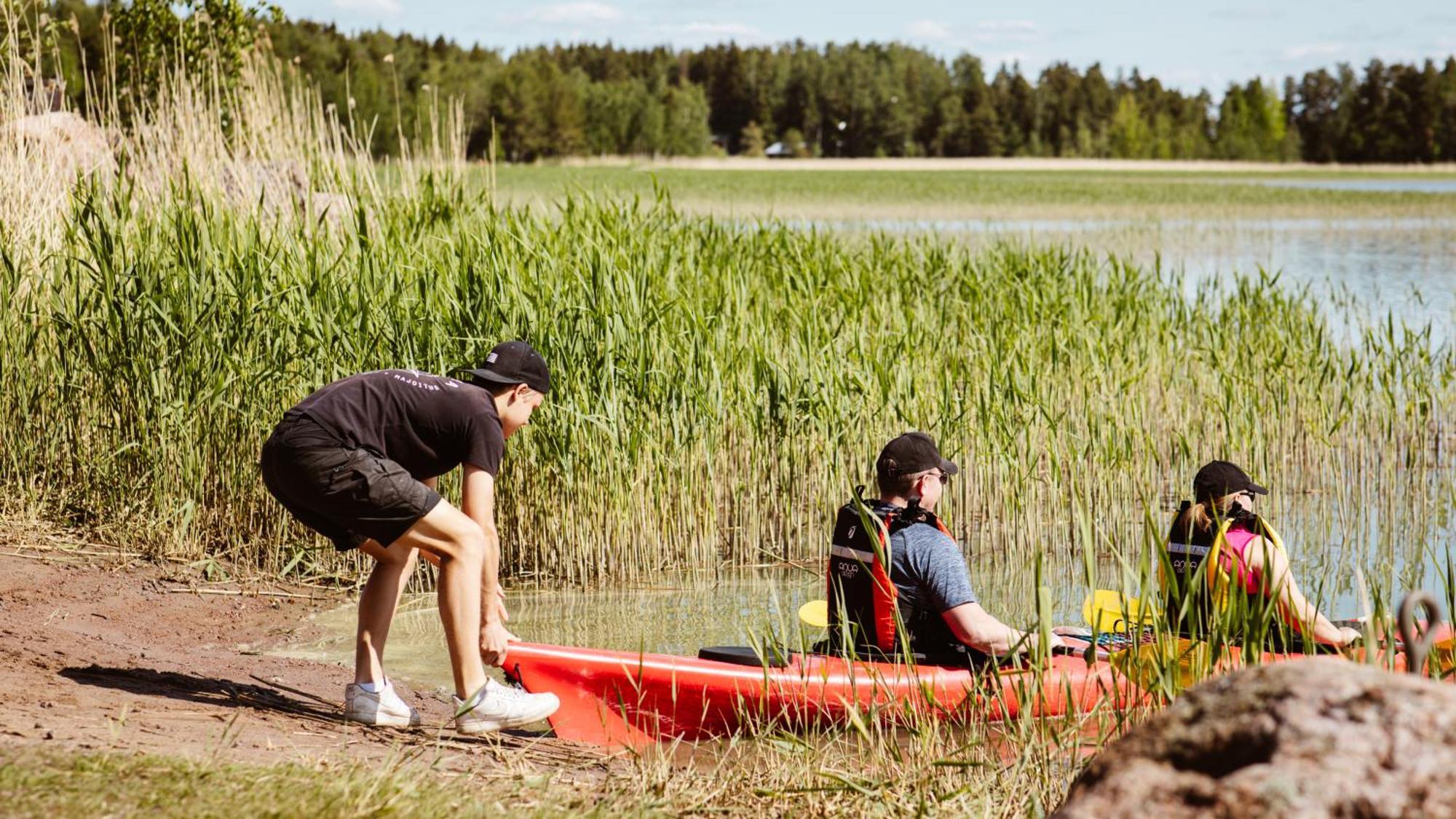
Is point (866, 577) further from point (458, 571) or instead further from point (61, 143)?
→ point (61, 143)

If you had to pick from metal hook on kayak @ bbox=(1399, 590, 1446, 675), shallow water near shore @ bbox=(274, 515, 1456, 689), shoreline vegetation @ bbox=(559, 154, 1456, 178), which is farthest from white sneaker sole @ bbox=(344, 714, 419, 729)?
shoreline vegetation @ bbox=(559, 154, 1456, 178)

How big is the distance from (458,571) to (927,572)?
5.11 feet

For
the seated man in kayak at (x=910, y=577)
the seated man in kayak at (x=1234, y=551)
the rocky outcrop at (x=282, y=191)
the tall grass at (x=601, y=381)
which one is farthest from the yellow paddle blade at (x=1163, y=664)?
the rocky outcrop at (x=282, y=191)

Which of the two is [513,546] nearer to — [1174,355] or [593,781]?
[593,781]

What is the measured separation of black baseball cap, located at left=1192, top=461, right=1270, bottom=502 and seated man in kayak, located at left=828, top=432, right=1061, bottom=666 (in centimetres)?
87

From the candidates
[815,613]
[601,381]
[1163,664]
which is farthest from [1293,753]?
[601,381]

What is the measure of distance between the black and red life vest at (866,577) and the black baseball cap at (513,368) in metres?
1.11

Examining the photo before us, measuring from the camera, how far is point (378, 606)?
465 cm

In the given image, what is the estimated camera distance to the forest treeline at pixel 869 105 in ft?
269

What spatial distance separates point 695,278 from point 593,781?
5038 millimetres

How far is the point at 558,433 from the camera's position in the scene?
6848 mm

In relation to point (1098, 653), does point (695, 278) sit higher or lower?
higher

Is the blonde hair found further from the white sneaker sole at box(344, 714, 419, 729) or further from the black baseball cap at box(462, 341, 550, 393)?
the white sneaker sole at box(344, 714, 419, 729)

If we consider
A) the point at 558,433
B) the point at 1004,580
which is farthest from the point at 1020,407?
the point at 558,433
